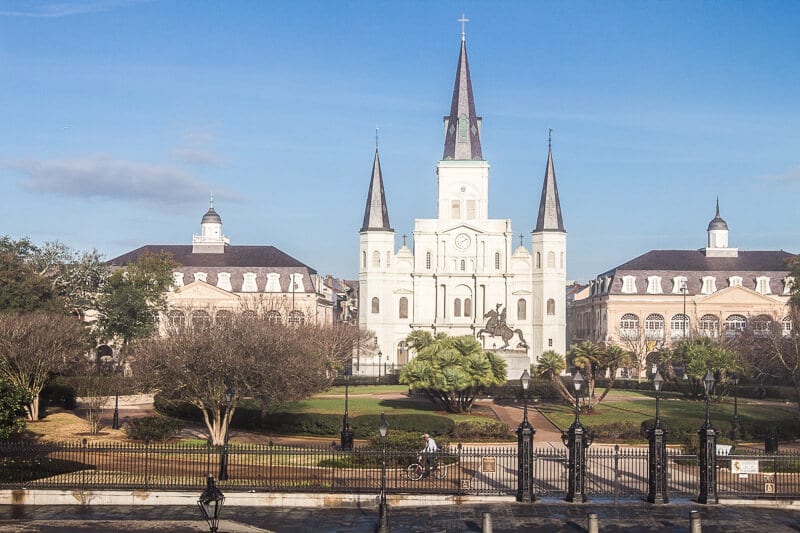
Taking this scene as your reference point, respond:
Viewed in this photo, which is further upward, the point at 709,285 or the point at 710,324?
the point at 709,285

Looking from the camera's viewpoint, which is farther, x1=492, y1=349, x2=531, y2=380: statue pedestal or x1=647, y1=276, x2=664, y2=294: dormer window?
x1=647, y1=276, x2=664, y2=294: dormer window

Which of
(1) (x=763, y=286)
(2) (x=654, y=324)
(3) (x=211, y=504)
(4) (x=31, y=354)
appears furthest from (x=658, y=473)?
(1) (x=763, y=286)

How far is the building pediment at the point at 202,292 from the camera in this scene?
306 ft

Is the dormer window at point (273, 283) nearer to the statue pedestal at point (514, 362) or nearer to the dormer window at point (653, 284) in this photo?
the dormer window at point (653, 284)

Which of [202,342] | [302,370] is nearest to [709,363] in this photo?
[302,370]

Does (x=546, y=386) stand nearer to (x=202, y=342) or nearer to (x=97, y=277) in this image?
(x=202, y=342)

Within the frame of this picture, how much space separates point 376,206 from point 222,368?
197 feet

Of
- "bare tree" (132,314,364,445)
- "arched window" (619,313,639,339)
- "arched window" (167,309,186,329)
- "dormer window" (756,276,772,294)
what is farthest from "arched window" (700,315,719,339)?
"bare tree" (132,314,364,445)

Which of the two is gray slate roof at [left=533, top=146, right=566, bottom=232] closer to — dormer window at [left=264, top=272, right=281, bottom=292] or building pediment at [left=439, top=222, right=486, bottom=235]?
building pediment at [left=439, top=222, right=486, bottom=235]

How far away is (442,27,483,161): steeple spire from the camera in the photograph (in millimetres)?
95875

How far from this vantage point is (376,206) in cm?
9381

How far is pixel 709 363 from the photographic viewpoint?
52688mm

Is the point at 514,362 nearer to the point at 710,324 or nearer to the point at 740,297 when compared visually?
the point at 710,324

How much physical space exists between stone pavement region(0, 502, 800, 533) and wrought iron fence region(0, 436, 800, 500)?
92 cm
